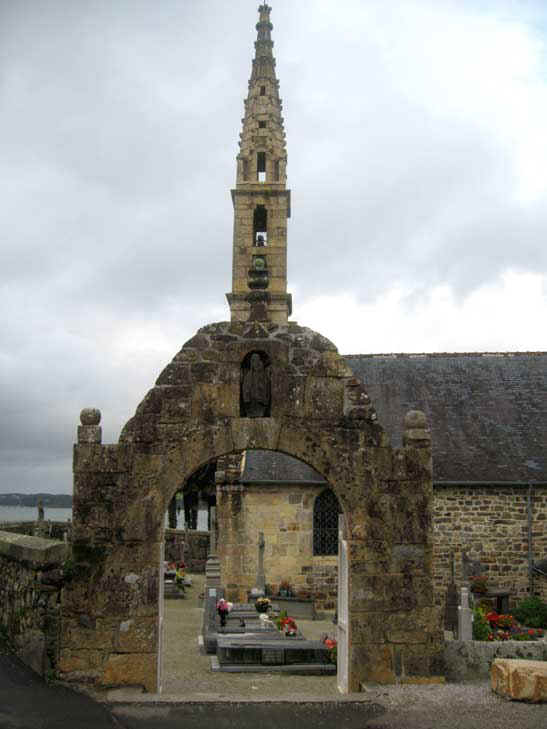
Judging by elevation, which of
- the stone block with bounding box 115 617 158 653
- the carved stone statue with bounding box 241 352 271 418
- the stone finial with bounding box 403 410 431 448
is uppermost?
the carved stone statue with bounding box 241 352 271 418

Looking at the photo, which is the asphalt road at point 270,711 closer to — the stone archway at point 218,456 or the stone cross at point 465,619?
the stone archway at point 218,456

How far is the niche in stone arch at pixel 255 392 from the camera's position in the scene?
23.7ft

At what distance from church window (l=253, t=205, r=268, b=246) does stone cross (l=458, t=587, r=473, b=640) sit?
48.0 feet

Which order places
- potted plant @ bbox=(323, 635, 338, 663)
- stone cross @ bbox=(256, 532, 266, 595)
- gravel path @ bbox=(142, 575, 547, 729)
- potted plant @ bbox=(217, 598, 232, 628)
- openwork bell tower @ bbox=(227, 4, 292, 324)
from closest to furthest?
gravel path @ bbox=(142, 575, 547, 729) < potted plant @ bbox=(323, 635, 338, 663) < potted plant @ bbox=(217, 598, 232, 628) < stone cross @ bbox=(256, 532, 266, 595) < openwork bell tower @ bbox=(227, 4, 292, 324)

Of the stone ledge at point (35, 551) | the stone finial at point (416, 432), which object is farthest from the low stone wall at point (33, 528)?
the stone finial at point (416, 432)

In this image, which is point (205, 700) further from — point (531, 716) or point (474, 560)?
point (474, 560)

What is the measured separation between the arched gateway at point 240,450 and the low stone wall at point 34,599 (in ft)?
0.55

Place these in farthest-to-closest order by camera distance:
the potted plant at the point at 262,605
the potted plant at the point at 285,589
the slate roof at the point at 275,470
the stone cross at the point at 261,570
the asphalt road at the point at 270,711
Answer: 1. the slate roof at the point at 275,470
2. the potted plant at the point at 285,589
3. the stone cross at the point at 261,570
4. the potted plant at the point at 262,605
5. the asphalt road at the point at 270,711

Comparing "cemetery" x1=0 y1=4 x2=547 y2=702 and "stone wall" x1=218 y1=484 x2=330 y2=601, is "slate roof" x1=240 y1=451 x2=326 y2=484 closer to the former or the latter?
"stone wall" x1=218 y1=484 x2=330 y2=601

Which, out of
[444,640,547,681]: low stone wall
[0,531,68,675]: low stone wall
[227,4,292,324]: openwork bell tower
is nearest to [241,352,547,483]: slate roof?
[227,4,292,324]: openwork bell tower

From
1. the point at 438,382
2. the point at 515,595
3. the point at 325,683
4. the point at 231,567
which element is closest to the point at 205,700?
the point at 325,683

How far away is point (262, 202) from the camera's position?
23250 mm

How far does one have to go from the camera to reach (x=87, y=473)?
6953mm

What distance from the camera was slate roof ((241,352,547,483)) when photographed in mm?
17891
